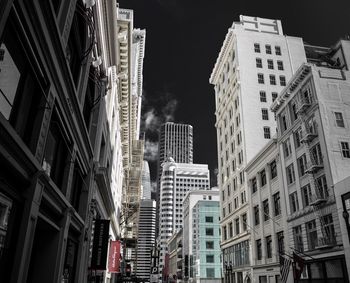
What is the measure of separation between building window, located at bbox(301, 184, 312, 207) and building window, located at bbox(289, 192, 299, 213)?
171cm

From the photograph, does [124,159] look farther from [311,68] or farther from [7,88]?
[7,88]

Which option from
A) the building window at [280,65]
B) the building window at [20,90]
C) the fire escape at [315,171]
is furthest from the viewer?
the building window at [280,65]

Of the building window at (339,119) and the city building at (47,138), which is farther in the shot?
the building window at (339,119)

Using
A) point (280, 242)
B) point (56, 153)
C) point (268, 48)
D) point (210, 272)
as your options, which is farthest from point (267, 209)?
point (210, 272)

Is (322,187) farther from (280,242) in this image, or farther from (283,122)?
(283,122)

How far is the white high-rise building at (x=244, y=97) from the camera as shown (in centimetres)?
5619

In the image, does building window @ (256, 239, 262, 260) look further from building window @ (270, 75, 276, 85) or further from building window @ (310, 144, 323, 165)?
building window @ (270, 75, 276, 85)

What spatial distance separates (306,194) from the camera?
34.4 meters

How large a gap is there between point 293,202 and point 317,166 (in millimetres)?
6980

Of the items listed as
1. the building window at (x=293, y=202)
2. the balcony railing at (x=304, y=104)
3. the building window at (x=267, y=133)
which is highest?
the building window at (x=267, y=133)

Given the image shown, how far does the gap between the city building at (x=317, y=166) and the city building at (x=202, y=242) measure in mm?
63322

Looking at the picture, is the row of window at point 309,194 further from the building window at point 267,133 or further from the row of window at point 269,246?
the building window at point 267,133

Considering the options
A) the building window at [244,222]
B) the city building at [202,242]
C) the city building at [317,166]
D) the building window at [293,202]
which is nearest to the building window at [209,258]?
the city building at [202,242]

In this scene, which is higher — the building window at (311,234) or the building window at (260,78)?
the building window at (260,78)
